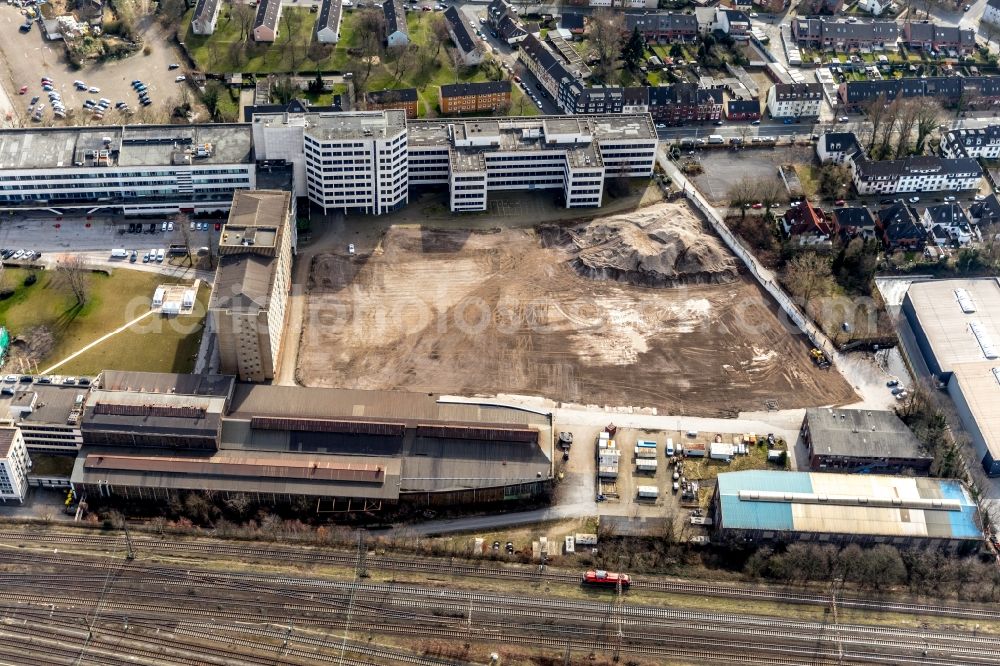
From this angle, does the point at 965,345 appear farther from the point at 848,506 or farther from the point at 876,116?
the point at 876,116

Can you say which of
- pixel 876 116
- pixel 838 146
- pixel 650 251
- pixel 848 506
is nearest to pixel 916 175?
pixel 838 146

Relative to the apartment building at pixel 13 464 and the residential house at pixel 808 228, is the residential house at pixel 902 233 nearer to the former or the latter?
the residential house at pixel 808 228

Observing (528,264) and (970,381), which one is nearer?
(970,381)

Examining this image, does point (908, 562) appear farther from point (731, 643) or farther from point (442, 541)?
point (442, 541)

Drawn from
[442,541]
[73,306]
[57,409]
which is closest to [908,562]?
[442,541]

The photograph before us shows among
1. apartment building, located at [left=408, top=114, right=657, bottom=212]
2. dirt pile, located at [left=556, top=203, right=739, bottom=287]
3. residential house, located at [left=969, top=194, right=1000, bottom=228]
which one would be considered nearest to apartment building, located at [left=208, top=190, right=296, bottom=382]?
apartment building, located at [left=408, top=114, right=657, bottom=212]

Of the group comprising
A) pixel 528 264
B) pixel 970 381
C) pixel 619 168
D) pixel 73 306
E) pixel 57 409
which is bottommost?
pixel 57 409

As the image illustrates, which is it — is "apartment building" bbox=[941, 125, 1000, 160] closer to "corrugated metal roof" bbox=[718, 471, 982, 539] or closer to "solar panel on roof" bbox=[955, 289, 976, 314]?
"solar panel on roof" bbox=[955, 289, 976, 314]

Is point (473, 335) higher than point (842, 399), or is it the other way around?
point (473, 335)
